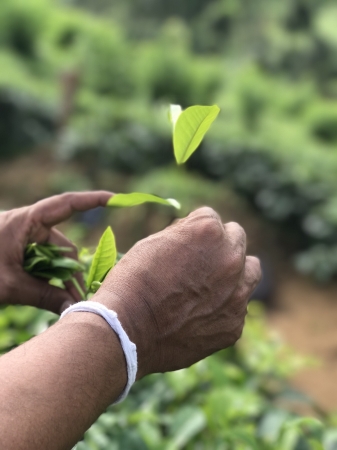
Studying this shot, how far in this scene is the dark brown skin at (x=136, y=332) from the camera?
1.90 feet

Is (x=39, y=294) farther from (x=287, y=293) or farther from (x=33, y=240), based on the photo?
(x=287, y=293)

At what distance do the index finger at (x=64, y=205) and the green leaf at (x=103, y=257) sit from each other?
0.56ft

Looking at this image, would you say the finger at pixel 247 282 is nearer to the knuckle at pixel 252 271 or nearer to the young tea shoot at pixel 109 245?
the knuckle at pixel 252 271

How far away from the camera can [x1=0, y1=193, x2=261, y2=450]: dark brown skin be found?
578mm

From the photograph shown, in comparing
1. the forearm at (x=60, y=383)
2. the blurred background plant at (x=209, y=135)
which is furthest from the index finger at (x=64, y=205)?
the blurred background plant at (x=209, y=135)

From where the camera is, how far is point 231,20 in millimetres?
5965

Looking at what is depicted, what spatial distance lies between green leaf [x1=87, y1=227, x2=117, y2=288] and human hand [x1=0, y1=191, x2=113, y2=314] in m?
0.14

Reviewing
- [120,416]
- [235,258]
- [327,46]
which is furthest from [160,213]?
[235,258]

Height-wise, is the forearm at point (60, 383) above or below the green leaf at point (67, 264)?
above

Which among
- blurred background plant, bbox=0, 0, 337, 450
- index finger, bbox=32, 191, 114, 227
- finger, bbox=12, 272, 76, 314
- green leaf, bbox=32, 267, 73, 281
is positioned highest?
index finger, bbox=32, 191, 114, 227

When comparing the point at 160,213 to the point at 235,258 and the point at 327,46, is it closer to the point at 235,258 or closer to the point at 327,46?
the point at 327,46

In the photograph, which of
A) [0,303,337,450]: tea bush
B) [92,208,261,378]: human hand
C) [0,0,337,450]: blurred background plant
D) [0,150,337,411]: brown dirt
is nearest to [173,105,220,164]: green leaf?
[92,208,261,378]: human hand

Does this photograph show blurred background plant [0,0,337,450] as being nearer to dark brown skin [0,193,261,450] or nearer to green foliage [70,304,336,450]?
green foliage [70,304,336,450]

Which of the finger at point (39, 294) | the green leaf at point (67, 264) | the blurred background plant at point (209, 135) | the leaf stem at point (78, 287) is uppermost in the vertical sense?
the green leaf at point (67, 264)
